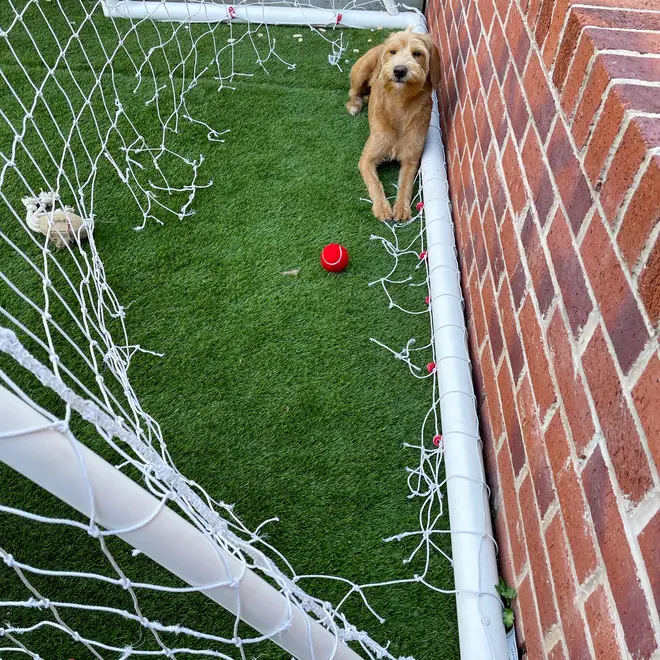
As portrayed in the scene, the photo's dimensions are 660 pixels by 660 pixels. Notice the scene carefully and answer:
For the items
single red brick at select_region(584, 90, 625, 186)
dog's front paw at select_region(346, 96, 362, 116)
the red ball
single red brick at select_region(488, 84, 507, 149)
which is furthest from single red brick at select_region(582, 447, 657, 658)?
dog's front paw at select_region(346, 96, 362, 116)

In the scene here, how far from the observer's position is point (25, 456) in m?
0.76

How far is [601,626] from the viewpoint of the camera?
1.08 meters

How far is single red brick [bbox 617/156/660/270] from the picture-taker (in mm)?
946

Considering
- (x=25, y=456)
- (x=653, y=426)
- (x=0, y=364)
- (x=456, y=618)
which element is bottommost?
(x=456, y=618)

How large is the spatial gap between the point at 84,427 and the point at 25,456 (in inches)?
50.0

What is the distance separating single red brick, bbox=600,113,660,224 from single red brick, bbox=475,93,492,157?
1023 millimetres

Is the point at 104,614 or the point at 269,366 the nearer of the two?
the point at 104,614

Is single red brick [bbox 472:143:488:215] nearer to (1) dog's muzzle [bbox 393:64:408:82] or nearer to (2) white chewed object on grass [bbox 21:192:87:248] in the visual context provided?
(1) dog's muzzle [bbox 393:64:408:82]

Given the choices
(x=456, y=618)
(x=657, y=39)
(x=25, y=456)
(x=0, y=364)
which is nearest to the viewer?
(x=25, y=456)

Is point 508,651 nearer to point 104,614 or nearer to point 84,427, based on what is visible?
point 104,614

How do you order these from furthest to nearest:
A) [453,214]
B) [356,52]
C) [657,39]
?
[356,52] < [453,214] < [657,39]

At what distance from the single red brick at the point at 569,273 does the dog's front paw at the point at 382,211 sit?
1301mm

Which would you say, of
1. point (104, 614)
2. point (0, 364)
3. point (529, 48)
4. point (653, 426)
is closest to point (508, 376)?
point (653, 426)

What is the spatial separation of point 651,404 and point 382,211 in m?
1.88
